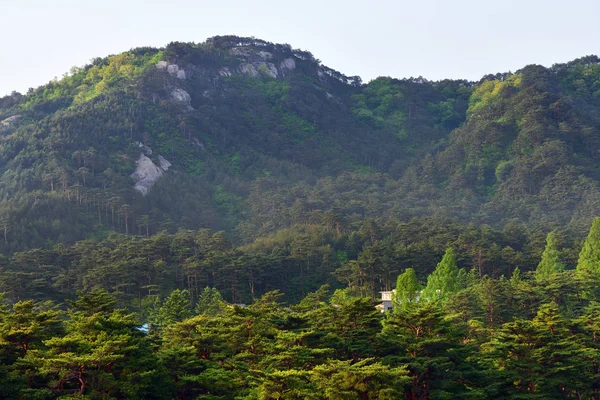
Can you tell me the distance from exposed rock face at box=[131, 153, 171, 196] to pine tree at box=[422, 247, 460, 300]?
6486 cm

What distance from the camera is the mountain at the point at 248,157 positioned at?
11619 cm

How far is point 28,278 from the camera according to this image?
71000 mm

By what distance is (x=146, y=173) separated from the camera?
134m

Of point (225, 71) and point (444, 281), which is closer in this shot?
point (444, 281)

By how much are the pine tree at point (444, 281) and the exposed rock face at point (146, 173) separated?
6486 centimetres

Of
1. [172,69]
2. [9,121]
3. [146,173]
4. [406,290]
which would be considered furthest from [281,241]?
[172,69]

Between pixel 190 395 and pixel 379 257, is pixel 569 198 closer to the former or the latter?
pixel 379 257

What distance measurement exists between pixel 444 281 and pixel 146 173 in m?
73.1

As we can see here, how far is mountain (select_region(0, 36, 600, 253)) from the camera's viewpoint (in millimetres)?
116188

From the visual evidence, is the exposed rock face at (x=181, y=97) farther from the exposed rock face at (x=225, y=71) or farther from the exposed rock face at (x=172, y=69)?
the exposed rock face at (x=225, y=71)

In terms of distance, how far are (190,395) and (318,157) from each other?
5073 inches

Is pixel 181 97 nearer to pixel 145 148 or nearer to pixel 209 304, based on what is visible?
pixel 145 148

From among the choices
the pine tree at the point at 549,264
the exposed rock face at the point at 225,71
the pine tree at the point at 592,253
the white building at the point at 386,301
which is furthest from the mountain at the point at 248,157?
the pine tree at the point at 592,253

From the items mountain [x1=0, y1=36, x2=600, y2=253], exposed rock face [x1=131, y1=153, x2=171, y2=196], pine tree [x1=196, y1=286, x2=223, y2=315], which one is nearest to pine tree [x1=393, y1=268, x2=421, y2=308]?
pine tree [x1=196, y1=286, x2=223, y2=315]
